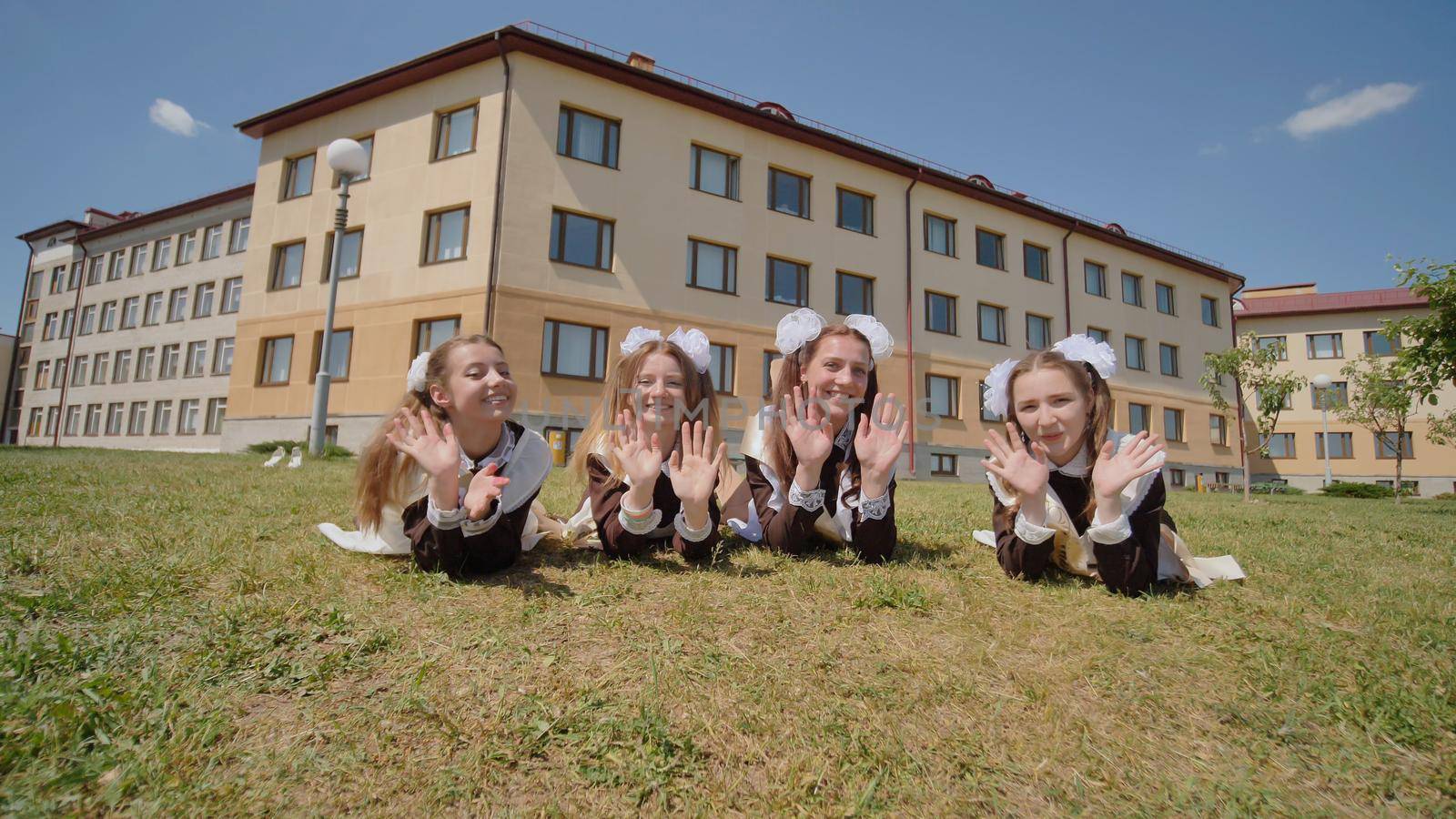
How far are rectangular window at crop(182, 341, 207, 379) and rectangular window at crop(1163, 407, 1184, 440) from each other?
1633 inches

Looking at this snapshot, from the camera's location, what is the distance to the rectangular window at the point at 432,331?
16516mm

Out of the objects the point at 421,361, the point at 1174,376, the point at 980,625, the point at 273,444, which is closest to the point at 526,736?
the point at 980,625

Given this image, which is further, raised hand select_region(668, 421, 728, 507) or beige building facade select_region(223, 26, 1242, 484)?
beige building facade select_region(223, 26, 1242, 484)

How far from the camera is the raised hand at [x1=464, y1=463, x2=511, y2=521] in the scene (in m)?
3.16

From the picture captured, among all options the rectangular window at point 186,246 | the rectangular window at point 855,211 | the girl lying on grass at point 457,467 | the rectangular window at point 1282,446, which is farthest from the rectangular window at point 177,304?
the rectangular window at point 1282,446

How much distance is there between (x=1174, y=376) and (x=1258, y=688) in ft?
98.9

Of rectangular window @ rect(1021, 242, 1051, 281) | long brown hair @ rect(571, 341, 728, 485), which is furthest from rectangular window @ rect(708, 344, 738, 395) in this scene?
long brown hair @ rect(571, 341, 728, 485)

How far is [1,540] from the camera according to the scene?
139 inches

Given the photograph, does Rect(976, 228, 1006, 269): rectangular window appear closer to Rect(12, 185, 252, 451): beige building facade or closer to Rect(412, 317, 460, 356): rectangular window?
Rect(412, 317, 460, 356): rectangular window

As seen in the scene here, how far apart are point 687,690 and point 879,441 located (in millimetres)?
1872

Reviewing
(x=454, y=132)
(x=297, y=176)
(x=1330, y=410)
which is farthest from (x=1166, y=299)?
(x=297, y=176)

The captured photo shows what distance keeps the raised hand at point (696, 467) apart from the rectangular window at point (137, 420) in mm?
38008

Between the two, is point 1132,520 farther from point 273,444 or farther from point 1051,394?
point 273,444

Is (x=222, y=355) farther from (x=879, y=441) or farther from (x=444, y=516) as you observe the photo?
(x=879, y=441)
